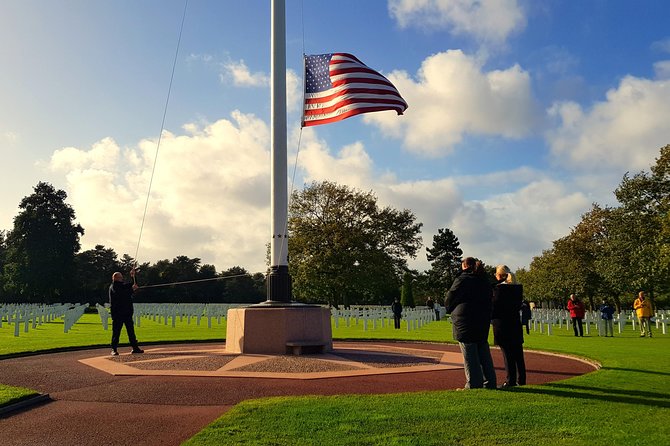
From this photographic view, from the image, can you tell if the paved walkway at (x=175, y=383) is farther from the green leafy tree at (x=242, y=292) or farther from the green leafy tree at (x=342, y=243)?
the green leafy tree at (x=242, y=292)

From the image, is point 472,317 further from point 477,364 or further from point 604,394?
point 604,394

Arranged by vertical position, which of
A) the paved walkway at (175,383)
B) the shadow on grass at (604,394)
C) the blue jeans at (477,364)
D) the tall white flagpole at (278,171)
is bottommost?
the paved walkway at (175,383)

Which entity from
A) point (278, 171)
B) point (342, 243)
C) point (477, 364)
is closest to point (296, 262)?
point (342, 243)

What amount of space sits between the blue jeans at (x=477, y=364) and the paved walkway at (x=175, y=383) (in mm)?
964

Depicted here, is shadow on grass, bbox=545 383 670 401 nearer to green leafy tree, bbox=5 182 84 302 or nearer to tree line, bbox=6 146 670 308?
tree line, bbox=6 146 670 308

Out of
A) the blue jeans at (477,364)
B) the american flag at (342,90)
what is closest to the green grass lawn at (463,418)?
the blue jeans at (477,364)

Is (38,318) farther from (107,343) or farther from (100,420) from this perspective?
(100,420)

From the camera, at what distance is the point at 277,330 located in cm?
1234

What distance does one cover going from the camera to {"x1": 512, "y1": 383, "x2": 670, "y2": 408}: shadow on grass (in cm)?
663

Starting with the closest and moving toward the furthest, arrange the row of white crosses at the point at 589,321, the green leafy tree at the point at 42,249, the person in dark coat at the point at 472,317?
1. the person in dark coat at the point at 472,317
2. the row of white crosses at the point at 589,321
3. the green leafy tree at the point at 42,249

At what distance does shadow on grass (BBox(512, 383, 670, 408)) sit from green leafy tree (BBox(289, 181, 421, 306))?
38.3m

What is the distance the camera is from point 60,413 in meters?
6.53

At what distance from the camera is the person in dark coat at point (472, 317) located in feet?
24.0

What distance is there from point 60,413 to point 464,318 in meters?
5.27
